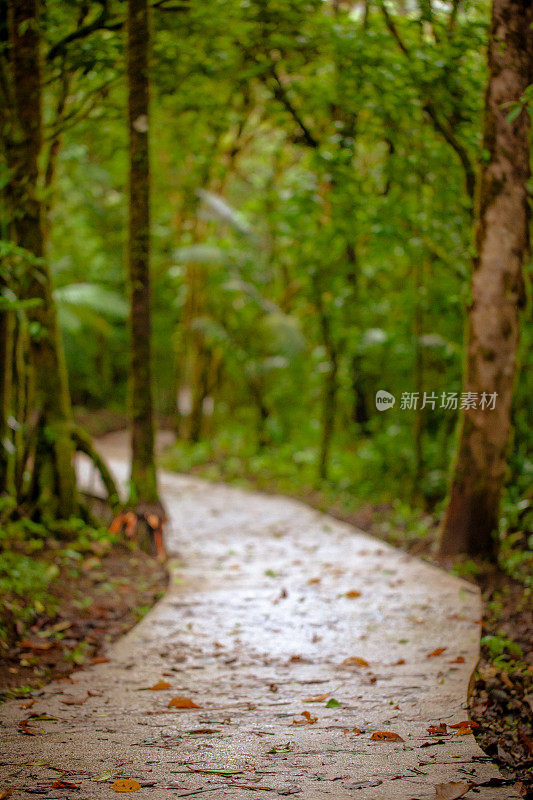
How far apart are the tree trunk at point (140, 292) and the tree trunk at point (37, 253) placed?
25.7 inches

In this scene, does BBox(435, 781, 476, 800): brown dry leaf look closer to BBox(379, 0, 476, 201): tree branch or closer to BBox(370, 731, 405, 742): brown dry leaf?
BBox(370, 731, 405, 742): brown dry leaf

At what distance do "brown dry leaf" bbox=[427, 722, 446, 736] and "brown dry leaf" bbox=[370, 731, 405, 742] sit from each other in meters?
0.14

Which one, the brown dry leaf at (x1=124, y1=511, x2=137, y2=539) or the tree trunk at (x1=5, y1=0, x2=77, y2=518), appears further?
the brown dry leaf at (x1=124, y1=511, x2=137, y2=539)

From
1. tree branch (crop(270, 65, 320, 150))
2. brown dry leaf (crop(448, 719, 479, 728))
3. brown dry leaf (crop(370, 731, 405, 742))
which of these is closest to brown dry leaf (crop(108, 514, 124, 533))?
brown dry leaf (crop(370, 731, 405, 742))

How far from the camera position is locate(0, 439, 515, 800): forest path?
7.99ft

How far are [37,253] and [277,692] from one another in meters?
4.09

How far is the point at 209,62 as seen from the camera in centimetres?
687

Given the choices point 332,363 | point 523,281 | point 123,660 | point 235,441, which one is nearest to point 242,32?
point 523,281

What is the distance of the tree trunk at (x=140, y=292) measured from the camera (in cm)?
598

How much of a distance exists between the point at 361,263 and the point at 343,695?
7.34 m

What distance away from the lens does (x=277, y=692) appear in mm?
3432

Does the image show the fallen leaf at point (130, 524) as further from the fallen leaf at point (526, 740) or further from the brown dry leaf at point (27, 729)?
the fallen leaf at point (526, 740)

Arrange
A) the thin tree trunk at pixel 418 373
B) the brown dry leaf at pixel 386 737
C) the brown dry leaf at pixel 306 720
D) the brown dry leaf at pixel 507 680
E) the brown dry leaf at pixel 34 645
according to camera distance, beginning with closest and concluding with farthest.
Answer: the brown dry leaf at pixel 386 737 → the brown dry leaf at pixel 306 720 → the brown dry leaf at pixel 507 680 → the brown dry leaf at pixel 34 645 → the thin tree trunk at pixel 418 373

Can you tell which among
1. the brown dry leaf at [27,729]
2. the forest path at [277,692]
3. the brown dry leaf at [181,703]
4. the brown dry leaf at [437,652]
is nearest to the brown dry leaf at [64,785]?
Result: the forest path at [277,692]
